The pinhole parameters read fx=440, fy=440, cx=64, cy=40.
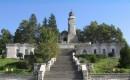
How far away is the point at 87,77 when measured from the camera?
38469 millimetres

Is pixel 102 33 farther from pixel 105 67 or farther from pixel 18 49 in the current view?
pixel 105 67

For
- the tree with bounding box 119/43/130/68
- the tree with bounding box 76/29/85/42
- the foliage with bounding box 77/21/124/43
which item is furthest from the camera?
the tree with bounding box 76/29/85/42

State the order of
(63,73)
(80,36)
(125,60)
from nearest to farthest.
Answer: (63,73)
(125,60)
(80,36)

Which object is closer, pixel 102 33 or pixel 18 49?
pixel 18 49

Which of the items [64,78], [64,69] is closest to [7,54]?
[64,69]

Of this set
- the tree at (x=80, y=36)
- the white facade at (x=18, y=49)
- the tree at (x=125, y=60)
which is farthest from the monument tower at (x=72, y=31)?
the tree at (x=125, y=60)

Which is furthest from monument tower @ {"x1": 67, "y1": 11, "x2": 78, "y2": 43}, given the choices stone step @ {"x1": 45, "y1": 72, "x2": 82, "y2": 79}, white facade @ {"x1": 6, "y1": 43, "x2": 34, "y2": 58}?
stone step @ {"x1": 45, "y1": 72, "x2": 82, "y2": 79}

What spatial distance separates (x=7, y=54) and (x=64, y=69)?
3492 centimetres

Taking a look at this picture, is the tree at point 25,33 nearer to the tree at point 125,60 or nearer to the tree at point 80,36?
the tree at point 80,36

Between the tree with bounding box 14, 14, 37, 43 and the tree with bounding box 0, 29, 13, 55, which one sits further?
the tree with bounding box 14, 14, 37, 43

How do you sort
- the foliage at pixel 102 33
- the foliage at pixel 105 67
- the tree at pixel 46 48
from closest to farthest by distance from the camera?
1. the foliage at pixel 105 67
2. the tree at pixel 46 48
3. the foliage at pixel 102 33

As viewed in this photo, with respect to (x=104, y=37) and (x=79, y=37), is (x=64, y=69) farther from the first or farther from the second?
(x=79, y=37)

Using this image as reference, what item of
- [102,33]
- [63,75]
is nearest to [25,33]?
[102,33]

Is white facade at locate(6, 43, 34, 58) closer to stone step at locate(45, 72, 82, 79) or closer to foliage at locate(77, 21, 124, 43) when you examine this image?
foliage at locate(77, 21, 124, 43)
